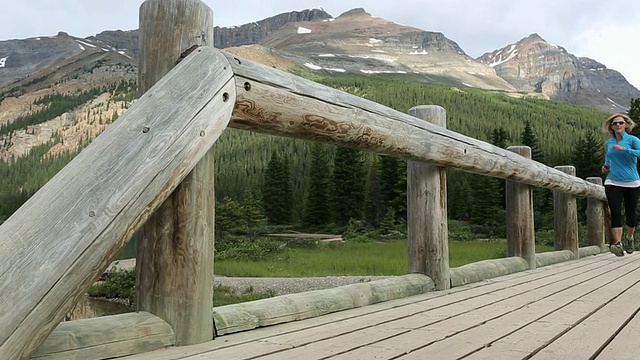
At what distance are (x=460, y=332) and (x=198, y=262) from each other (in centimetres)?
106

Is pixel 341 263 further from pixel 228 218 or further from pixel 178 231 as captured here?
pixel 178 231

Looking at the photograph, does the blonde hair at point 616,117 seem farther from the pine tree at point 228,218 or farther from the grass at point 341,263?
the pine tree at point 228,218

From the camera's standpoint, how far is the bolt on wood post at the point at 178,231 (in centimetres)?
204

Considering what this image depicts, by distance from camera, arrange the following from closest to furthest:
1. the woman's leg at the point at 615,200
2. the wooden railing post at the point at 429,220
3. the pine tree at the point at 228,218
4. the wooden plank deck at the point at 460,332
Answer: the wooden plank deck at the point at 460,332 → the wooden railing post at the point at 429,220 → the woman's leg at the point at 615,200 → the pine tree at the point at 228,218

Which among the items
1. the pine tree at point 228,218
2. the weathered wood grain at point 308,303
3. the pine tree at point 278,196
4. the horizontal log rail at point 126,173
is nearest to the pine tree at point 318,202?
the pine tree at point 278,196

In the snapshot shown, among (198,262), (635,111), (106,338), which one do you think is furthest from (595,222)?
(635,111)

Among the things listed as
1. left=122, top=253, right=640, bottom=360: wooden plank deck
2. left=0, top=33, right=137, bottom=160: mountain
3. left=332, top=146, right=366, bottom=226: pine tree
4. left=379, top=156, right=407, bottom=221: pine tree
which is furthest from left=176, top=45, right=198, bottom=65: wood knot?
left=0, top=33, right=137, bottom=160: mountain

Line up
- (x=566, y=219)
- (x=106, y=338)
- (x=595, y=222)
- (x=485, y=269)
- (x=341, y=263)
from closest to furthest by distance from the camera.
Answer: (x=106, y=338)
(x=485, y=269)
(x=566, y=219)
(x=595, y=222)
(x=341, y=263)

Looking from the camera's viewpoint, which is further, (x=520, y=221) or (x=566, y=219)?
(x=566, y=219)

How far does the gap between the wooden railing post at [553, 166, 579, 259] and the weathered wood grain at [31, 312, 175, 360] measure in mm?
6367

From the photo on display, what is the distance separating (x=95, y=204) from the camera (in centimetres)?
144

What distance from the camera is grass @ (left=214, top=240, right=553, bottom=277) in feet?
46.2

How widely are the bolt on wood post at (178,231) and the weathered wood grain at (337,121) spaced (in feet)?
0.80

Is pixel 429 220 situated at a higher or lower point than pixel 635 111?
lower
